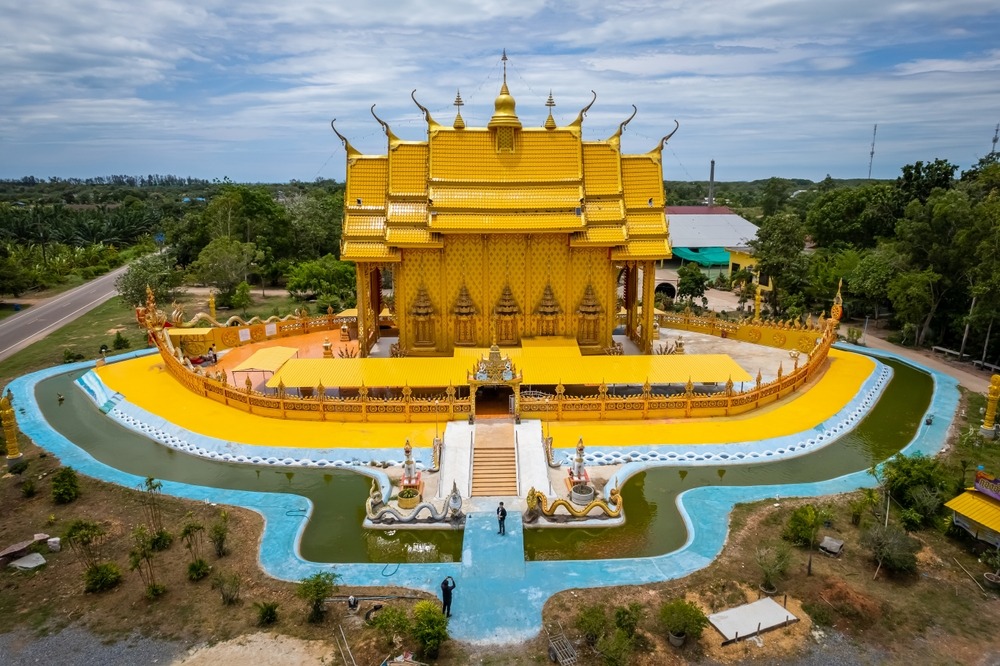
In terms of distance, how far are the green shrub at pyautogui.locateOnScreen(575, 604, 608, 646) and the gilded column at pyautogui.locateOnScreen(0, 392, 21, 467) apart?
18.3 meters

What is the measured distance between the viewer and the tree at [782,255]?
3706 cm

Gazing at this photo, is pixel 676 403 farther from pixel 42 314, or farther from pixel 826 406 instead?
pixel 42 314

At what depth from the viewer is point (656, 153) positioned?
2725 centimetres

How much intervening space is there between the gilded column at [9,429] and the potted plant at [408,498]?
12692 millimetres

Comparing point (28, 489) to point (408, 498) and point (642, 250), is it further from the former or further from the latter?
point (642, 250)

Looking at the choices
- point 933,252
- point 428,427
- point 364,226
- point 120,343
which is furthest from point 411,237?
point 933,252

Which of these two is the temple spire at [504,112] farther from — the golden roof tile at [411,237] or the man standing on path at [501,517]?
the man standing on path at [501,517]

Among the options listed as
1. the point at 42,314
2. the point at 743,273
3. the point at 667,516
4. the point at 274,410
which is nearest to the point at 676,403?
the point at 667,516

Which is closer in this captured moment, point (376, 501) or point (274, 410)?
point (376, 501)

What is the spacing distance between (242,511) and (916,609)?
51.3 ft

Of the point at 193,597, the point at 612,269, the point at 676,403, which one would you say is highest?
the point at 612,269

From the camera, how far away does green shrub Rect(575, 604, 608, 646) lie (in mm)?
11383

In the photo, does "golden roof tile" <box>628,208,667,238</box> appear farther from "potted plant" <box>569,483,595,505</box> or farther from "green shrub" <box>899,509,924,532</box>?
"green shrub" <box>899,509,924,532</box>

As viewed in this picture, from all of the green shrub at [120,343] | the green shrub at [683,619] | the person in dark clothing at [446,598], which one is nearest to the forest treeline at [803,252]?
the green shrub at [120,343]
